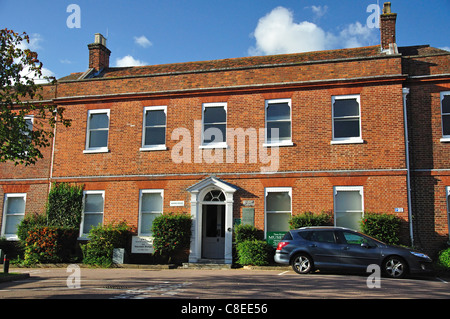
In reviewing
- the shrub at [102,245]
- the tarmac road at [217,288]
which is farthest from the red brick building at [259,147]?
the tarmac road at [217,288]

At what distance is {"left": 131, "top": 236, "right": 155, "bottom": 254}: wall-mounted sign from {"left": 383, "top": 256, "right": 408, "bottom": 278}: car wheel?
892 cm

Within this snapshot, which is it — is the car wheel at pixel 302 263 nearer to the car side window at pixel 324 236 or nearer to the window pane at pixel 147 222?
the car side window at pixel 324 236

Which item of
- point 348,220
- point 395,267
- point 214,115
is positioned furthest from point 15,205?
point 395,267

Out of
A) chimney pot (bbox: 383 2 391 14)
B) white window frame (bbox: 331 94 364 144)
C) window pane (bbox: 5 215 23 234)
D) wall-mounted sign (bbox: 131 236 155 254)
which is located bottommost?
wall-mounted sign (bbox: 131 236 155 254)

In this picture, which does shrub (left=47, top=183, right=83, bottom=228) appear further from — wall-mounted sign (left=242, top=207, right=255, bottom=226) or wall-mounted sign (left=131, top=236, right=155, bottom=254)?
wall-mounted sign (left=242, top=207, right=255, bottom=226)

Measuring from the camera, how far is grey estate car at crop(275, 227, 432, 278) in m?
13.0

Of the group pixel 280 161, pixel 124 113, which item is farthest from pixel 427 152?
pixel 124 113

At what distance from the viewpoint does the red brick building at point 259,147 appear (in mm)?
16625

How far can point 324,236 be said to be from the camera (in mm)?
13938

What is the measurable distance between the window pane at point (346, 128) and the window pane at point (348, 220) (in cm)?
302

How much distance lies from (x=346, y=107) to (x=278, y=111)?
2645 millimetres

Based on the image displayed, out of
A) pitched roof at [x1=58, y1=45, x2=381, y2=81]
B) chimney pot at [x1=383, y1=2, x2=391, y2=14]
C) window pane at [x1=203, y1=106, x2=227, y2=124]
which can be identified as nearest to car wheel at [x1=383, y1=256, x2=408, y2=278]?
window pane at [x1=203, y1=106, x2=227, y2=124]

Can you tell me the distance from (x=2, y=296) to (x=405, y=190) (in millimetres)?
13149

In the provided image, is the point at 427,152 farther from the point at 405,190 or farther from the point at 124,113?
the point at 124,113
